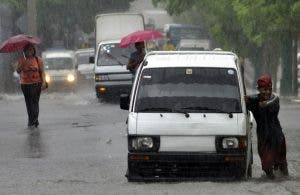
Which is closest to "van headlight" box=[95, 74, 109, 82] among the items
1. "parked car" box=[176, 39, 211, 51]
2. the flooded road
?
the flooded road

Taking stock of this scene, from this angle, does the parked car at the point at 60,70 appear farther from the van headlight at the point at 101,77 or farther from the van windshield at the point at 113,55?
the van headlight at the point at 101,77

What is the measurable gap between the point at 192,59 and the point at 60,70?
29.6 metres

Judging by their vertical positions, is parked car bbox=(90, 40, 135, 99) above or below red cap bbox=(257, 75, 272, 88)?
below

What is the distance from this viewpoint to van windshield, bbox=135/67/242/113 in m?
13.0

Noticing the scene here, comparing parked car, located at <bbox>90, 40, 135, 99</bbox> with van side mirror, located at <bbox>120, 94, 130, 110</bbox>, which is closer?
van side mirror, located at <bbox>120, 94, 130, 110</bbox>

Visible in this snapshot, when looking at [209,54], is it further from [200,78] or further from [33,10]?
[33,10]

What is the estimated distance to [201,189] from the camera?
38.3ft

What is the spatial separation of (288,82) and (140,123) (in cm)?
2631

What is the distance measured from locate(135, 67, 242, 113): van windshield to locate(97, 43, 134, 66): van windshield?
17.3 metres

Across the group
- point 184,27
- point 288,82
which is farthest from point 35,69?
point 184,27

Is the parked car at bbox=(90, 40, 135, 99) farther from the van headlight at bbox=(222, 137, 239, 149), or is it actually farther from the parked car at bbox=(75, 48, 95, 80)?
the van headlight at bbox=(222, 137, 239, 149)

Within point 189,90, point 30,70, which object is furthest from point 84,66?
point 189,90

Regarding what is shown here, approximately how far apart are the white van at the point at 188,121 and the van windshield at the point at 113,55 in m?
17.3

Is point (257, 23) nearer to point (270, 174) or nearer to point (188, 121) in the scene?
point (270, 174)
